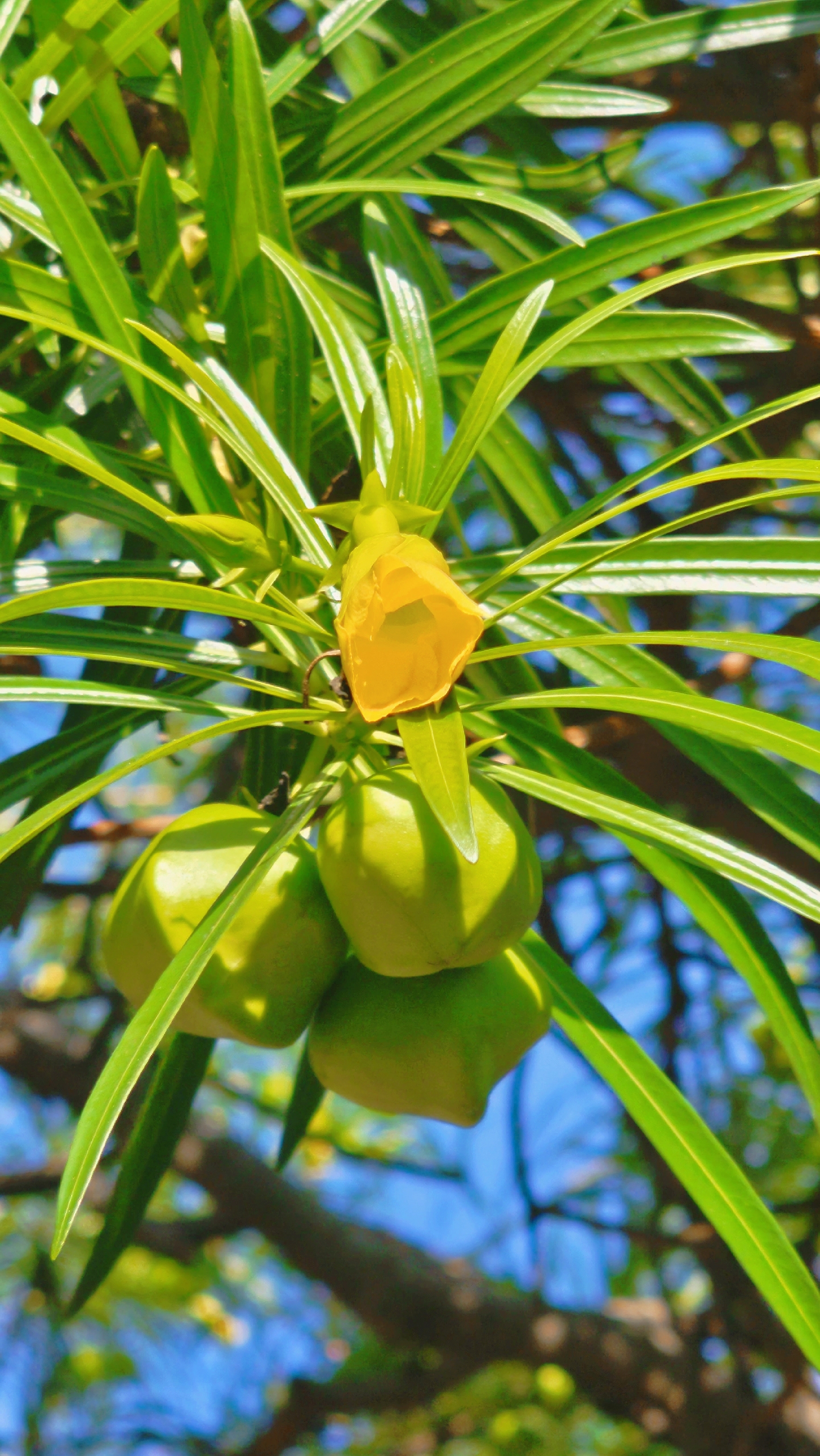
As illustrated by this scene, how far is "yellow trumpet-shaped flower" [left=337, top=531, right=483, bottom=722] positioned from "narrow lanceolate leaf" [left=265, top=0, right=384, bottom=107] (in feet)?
1.36

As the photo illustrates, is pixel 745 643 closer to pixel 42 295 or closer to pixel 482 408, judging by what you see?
pixel 482 408

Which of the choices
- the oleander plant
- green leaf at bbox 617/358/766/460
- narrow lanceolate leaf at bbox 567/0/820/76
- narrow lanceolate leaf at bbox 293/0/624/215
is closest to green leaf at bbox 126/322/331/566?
the oleander plant

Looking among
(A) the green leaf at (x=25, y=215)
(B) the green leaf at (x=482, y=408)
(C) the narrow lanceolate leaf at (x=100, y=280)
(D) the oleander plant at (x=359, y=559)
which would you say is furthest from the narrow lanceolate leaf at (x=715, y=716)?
(A) the green leaf at (x=25, y=215)

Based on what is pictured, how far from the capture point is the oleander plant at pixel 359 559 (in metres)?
0.50

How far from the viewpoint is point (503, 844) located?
1.72ft

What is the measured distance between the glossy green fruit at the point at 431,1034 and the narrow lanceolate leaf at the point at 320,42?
0.55 meters

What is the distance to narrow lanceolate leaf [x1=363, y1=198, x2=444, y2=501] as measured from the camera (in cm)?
59

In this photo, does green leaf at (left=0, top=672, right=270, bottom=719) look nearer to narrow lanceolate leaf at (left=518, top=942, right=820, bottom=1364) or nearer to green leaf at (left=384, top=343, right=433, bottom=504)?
green leaf at (left=384, top=343, right=433, bottom=504)

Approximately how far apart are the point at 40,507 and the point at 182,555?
8.0 inches

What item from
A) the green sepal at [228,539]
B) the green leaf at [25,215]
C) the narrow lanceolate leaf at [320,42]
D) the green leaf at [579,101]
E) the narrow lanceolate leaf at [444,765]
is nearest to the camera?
the narrow lanceolate leaf at [444,765]

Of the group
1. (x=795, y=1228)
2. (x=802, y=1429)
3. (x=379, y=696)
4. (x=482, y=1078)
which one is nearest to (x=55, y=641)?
(x=379, y=696)

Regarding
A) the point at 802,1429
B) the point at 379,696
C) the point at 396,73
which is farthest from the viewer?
the point at 802,1429

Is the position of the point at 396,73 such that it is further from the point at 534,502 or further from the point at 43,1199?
the point at 43,1199

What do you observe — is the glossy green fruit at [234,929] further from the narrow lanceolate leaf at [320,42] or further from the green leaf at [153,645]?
the narrow lanceolate leaf at [320,42]
